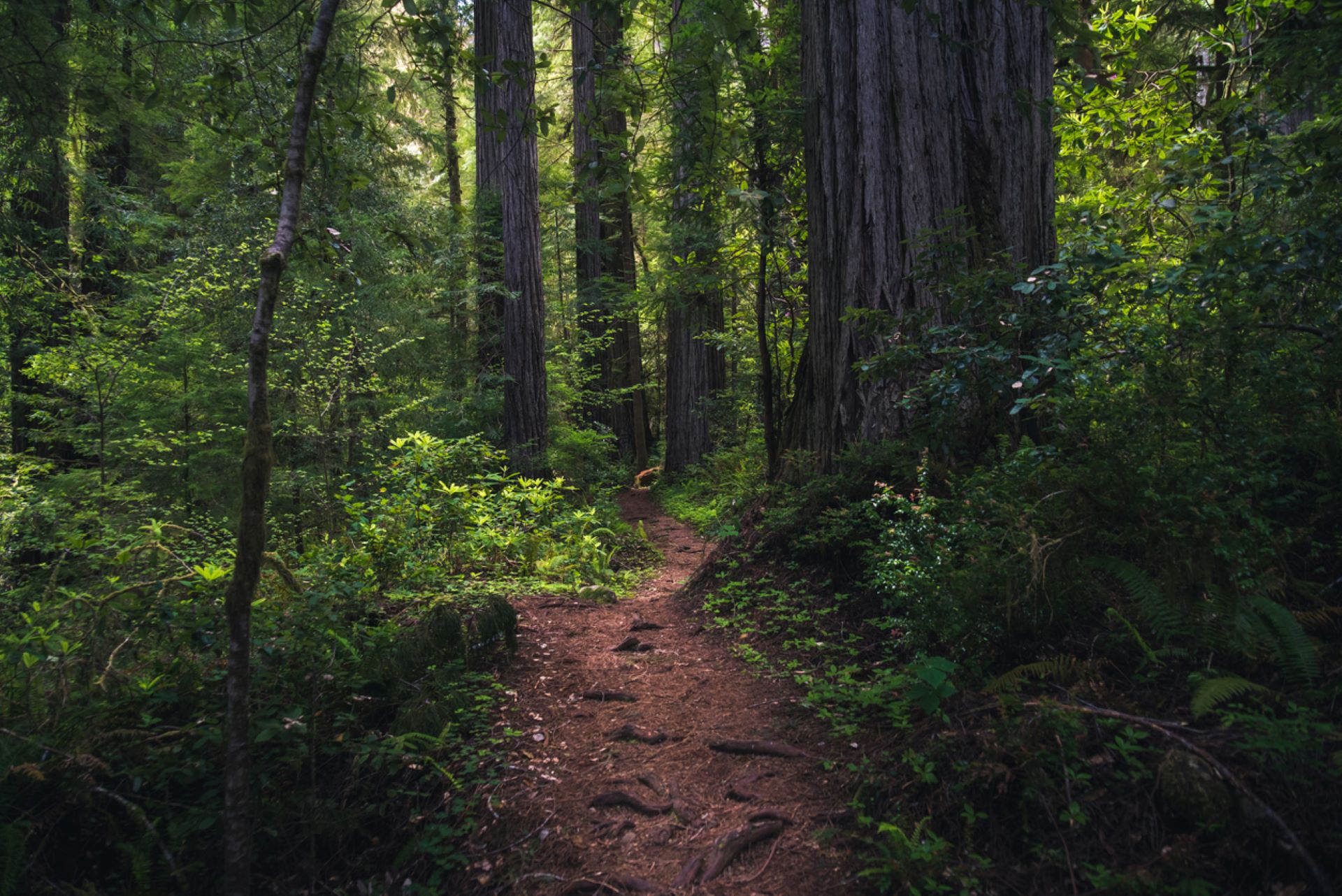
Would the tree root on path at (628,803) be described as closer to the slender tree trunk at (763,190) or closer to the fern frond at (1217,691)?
the fern frond at (1217,691)

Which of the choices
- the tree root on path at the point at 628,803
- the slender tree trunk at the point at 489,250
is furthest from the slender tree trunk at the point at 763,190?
the slender tree trunk at the point at 489,250

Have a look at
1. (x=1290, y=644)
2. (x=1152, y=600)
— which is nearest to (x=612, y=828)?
(x=1152, y=600)

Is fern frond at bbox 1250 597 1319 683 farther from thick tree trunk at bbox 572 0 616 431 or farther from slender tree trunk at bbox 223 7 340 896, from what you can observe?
thick tree trunk at bbox 572 0 616 431

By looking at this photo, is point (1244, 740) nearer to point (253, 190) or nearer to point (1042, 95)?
point (1042, 95)

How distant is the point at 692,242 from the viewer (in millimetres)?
8719

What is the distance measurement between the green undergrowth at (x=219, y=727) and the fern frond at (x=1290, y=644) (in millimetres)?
2899

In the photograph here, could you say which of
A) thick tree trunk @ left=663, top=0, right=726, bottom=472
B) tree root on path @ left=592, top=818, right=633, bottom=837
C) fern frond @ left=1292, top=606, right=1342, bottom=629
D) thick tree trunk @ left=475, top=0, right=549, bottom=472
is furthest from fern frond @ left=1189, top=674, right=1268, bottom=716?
thick tree trunk @ left=475, top=0, right=549, bottom=472

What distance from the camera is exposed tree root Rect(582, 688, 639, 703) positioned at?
12.6ft

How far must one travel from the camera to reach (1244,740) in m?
2.01

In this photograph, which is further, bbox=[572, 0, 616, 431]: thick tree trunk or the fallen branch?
bbox=[572, 0, 616, 431]: thick tree trunk

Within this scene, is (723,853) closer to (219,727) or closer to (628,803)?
(628,803)

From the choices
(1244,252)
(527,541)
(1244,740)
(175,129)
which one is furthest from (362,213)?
(1244,740)

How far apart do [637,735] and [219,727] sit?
1845 mm

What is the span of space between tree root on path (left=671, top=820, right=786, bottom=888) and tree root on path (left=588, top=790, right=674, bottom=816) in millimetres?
322
